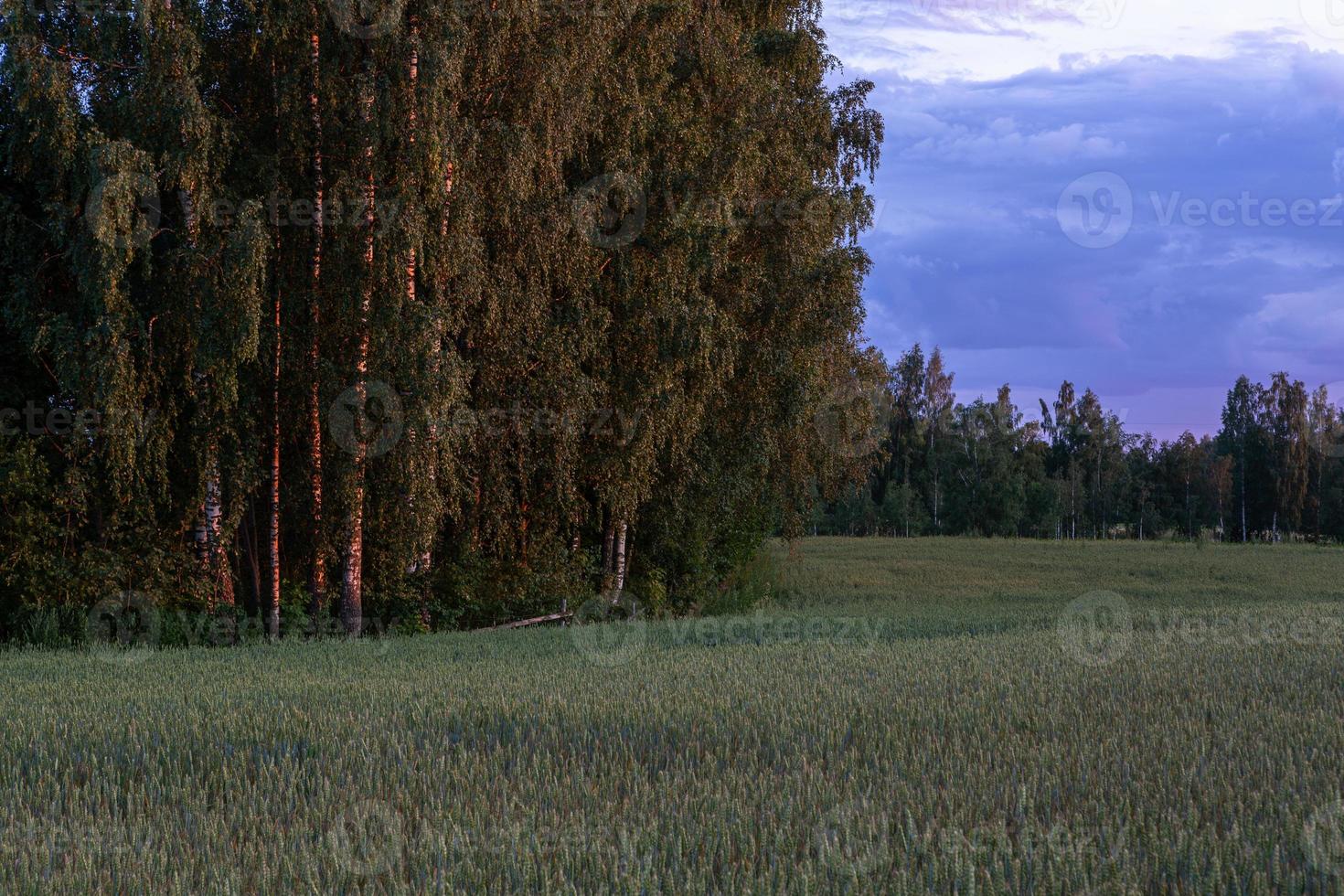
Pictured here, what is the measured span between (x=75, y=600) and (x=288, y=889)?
47.6 ft

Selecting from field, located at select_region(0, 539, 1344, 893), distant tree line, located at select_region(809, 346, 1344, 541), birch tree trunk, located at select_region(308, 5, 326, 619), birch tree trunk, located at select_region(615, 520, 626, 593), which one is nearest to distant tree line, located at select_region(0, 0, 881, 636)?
birch tree trunk, located at select_region(308, 5, 326, 619)

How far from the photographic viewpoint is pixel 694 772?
641 cm

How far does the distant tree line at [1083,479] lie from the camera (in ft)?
276

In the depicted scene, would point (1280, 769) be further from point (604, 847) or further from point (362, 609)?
point (362, 609)

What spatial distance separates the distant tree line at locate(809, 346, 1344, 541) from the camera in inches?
3314

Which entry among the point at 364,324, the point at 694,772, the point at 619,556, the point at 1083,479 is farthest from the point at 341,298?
the point at 1083,479

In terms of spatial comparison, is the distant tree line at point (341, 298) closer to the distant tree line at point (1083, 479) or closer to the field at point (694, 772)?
the field at point (694, 772)

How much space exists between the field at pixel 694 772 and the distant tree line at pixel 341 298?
4.30m

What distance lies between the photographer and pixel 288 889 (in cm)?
441

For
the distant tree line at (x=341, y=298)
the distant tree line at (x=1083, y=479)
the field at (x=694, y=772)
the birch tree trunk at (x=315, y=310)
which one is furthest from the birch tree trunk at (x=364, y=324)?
the distant tree line at (x=1083, y=479)

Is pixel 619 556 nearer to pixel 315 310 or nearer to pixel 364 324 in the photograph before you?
pixel 364 324

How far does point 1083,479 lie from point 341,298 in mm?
86262

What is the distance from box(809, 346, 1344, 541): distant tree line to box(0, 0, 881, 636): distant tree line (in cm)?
6305

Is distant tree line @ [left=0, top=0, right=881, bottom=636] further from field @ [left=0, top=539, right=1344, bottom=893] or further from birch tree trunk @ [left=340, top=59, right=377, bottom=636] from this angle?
field @ [left=0, top=539, right=1344, bottom=893]
